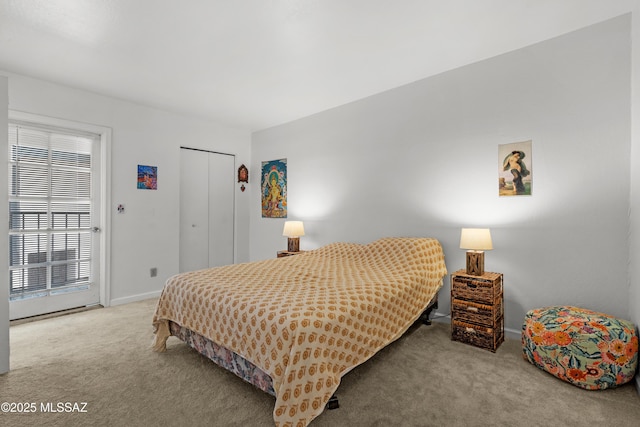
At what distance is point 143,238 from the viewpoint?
13.2 ft

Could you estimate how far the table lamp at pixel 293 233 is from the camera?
4.20m

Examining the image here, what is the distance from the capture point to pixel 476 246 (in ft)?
8.34

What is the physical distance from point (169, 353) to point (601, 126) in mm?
3805

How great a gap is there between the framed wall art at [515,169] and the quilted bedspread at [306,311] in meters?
0.82

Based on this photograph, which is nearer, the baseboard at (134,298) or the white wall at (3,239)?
the white wall at (3,239)

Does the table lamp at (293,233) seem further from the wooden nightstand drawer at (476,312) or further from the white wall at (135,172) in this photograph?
the wooden nightstand drawer at (476,312)

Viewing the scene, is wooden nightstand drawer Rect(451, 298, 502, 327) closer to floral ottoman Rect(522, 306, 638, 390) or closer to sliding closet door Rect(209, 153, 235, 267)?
floral ottoman Rect(522, 306, 638, 390)

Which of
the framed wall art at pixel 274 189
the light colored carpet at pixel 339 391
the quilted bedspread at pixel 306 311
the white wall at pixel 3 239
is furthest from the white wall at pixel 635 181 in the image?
the white wall at pixel 3 239

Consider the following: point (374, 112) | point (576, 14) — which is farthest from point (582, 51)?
point (374, 112)

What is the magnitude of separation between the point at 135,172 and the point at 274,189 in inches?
75.8

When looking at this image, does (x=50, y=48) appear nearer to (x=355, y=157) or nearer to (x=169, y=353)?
(x=169, y=353)

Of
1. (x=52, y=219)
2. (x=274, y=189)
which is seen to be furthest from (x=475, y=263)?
(x=52, y=219)

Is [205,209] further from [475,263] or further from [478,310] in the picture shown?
[478,310]

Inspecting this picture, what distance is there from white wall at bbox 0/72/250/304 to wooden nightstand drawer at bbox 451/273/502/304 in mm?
3676
